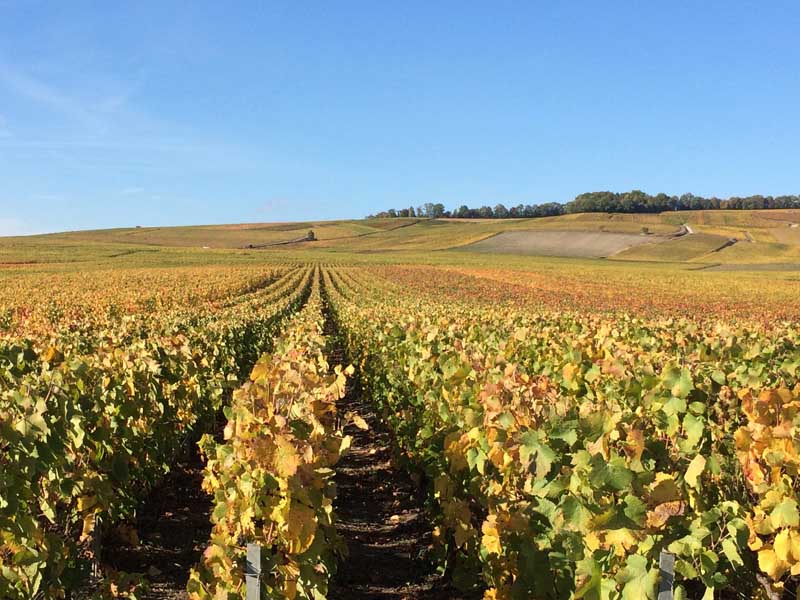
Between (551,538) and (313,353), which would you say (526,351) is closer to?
(313,353)

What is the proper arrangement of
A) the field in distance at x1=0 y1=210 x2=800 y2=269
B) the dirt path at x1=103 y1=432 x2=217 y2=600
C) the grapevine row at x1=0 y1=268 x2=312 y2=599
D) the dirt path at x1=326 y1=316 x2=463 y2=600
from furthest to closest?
the field in distance at x1=0 y1=210 x2=800 y2=269, the dirt path at x1=103 y1=432 x2=217 y2=600, the dirt path at x1=326 y1=316 x2=463 y2=600, the grapevine row at x1=0 y1=268 x2=312 y2=599

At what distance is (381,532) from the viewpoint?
6.95 metres

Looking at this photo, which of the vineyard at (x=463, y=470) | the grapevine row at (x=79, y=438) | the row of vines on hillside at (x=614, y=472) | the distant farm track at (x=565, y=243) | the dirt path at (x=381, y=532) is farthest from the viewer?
the distant farm track at (x=565, y=243)

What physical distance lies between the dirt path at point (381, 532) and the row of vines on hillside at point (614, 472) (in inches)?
17.0

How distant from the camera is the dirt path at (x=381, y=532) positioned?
562 centimetres

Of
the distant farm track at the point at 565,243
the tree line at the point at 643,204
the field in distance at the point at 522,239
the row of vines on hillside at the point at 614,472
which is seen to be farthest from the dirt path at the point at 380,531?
the tree line at the point at 643,204

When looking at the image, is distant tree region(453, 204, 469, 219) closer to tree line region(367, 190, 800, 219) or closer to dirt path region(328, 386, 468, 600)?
tree line region(367, 190, 800, 219)

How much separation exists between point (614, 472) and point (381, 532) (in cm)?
475

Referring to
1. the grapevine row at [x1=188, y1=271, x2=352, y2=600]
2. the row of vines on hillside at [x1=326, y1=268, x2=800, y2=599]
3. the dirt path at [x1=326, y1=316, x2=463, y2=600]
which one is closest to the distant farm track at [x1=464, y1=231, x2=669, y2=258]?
the dirt path at [x1=326, y1=316, x2=463, y2=600]

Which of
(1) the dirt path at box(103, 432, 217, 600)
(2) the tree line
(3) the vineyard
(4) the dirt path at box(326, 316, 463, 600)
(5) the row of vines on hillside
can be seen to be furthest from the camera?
(2) the tree line

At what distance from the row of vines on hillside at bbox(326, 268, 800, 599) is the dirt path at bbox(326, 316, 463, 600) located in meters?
0.43

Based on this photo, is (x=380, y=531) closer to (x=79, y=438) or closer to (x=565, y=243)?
(x=79, y=438)

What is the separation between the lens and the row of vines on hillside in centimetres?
271

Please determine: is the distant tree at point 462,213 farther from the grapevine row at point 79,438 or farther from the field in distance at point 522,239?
the grapevine row at point 79,438
